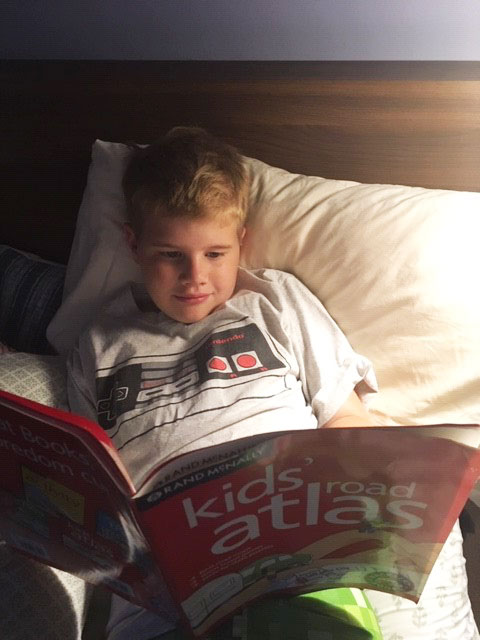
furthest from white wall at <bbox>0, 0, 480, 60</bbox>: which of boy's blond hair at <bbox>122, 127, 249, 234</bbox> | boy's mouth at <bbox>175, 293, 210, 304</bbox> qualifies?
boy's mouth at <bbox>175, 293, 210, 304</bbox>

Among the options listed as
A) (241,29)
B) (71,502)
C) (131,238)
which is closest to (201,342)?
(131,238)

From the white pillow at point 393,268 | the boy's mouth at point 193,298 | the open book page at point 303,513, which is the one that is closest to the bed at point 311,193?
the white pillow at point 393,268

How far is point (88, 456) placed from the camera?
1.76 ft

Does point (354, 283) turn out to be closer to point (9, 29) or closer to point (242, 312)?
point (242, 312)

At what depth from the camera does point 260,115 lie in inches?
41.9

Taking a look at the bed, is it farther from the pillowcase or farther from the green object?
the green object

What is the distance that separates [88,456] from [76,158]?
77 cm

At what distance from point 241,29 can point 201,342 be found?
546 millimetres

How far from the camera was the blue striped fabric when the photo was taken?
1142 millimetres

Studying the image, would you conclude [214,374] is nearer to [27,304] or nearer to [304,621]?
[304,621]

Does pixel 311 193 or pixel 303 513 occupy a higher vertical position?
pixel 311 193

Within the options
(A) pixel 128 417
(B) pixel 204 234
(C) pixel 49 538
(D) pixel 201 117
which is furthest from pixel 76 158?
(C) pixel 49 538

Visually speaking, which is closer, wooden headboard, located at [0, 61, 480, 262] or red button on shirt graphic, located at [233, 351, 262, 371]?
red button on shirt graphic, located at [233, 351, 262, 371]

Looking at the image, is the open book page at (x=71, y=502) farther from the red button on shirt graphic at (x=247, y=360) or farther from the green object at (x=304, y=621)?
the red button on shirt graphic at (x=247, y=360)
